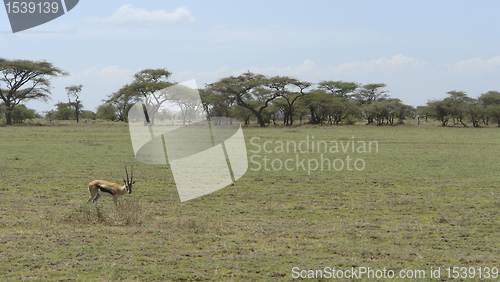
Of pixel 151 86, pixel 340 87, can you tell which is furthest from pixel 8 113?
pixel 340 87

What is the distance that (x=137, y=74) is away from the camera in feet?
238

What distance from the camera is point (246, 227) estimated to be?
8297mm

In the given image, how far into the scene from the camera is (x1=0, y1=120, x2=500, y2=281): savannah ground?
20.1 feet

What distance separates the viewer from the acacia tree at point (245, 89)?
7031 cm

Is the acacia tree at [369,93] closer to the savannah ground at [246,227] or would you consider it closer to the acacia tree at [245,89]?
the acacia tree at [245,89]

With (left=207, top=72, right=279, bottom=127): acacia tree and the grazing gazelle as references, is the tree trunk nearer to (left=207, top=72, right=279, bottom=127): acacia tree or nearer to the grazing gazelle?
(left=207, top=72, right=279, bottom=127): acacia tree

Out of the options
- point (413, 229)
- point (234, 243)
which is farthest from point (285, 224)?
point (413, 229)

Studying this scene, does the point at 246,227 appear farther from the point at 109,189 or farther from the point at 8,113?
the point at 8,113

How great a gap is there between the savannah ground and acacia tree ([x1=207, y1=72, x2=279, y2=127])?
184 feet

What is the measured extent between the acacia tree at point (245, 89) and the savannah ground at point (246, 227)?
5602 cm

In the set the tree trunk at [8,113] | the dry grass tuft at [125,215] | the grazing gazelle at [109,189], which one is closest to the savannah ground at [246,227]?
the dry grass tuft at [125,215]

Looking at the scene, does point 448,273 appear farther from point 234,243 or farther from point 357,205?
point 357,205

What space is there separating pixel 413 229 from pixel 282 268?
339 centimetres

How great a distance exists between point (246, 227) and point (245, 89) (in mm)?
64215
